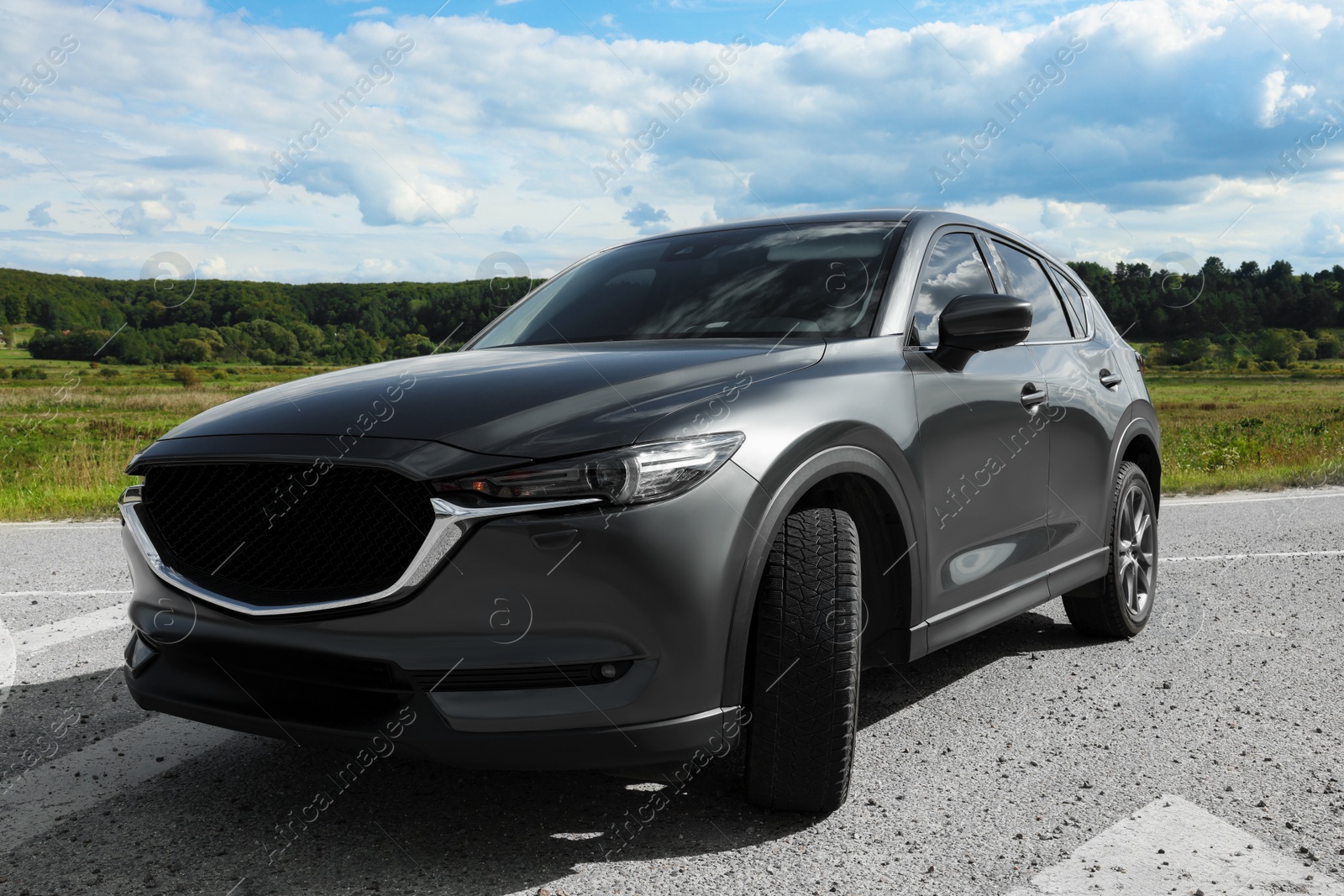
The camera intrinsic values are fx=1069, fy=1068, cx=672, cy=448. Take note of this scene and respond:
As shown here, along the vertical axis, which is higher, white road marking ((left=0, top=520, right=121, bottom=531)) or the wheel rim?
the wheel rim

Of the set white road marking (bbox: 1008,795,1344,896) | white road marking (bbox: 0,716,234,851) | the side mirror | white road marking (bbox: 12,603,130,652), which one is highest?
the side mirror

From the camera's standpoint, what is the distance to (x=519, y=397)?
275 cm

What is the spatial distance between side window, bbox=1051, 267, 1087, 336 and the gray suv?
1.44 m

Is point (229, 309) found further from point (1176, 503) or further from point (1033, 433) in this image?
point (1033, 433)

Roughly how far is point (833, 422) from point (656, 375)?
505mm

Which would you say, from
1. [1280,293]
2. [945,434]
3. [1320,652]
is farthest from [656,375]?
[1280,293]

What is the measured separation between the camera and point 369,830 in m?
2.88

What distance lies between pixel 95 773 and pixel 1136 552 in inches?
174

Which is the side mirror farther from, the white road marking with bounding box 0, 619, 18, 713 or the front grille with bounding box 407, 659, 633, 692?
the white road marking with bounding box 0, 619, 18, 713

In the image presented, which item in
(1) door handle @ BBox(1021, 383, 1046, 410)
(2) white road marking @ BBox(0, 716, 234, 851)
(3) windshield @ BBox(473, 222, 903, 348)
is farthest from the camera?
(1) door handle @ BBox(1021, 383, 1046, 410)

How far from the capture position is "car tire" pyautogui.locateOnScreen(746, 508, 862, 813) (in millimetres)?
2691

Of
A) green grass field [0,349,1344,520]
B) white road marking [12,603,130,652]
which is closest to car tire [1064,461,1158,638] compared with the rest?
white road marking [12,603,130,652]

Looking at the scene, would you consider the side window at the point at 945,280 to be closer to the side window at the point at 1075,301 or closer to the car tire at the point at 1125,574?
the side window at the point at 1075,301

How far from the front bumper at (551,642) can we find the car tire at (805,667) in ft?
0.61
